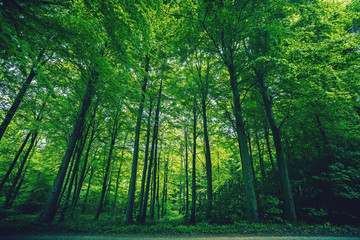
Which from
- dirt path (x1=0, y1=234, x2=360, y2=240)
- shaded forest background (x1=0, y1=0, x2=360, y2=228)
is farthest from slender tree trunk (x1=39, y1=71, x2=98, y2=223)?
dirt path (x1=0, y1=234, x2=360, y2=240)

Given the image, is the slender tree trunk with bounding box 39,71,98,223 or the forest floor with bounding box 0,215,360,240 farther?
the slender tree trunk with bounding box 39,71,98,223

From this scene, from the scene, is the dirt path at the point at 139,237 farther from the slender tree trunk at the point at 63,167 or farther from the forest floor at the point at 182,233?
the slender tree trunk at the point at 63,167

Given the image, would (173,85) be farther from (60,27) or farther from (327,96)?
(327,96)

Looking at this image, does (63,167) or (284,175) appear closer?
(63,167)

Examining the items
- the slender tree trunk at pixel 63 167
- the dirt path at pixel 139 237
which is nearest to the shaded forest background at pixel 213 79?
the slender tree trunk at pixel 63 167

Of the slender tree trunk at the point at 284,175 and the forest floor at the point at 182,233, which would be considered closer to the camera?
the forest floor at the point at 182,233

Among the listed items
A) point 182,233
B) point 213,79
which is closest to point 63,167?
point 182,233

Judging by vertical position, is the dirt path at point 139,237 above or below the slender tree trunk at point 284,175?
below

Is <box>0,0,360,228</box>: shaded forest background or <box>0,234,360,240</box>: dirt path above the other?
<box>0,0,360,228</box>: shaded forest background

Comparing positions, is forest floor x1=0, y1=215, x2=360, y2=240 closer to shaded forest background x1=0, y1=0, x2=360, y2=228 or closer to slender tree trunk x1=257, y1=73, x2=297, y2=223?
shaded forest background x1=0, y1=0, x2=360, y2=228

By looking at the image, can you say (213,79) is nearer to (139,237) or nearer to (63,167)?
(139,237)

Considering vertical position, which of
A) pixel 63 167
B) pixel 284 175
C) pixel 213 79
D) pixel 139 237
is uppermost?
pixel 213 79

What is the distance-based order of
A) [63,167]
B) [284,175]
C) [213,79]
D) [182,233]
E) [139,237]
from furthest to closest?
[213,79] → [284,175] → [63,167] → [182,233] → [139,237]

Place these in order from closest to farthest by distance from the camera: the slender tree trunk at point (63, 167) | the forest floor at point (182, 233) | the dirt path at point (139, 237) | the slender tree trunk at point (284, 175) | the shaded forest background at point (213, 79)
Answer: the shaded forest background at point (213, 79) < the dirt path at point (139, 237) < the forest floor at point (182, 233) < the slender tree trunk at point (63, 167) < the slender tree trunk at point (284, 175)
